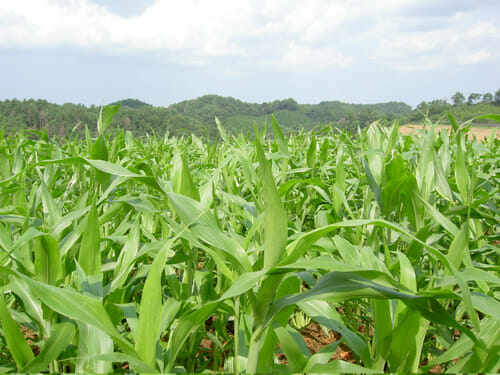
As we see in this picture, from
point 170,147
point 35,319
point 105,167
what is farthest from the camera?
point 170,147

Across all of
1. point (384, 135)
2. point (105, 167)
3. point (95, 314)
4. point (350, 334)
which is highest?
point (384, 135)

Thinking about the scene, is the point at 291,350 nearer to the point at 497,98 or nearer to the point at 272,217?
the point at 272,217

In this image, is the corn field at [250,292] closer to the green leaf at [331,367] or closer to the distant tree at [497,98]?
the green leaf at [331,367]

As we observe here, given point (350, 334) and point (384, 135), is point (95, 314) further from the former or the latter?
point (384, 135)

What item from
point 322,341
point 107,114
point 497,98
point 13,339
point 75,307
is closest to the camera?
point 75,307

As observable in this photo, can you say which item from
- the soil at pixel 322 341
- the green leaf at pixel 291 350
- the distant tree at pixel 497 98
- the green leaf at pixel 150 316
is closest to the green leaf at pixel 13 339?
the green leaf at pixel 150 316

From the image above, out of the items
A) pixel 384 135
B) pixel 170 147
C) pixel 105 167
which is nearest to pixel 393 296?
pixel 105 167

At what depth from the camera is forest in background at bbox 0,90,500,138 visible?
4.78 meters

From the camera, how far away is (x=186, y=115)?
107 ft

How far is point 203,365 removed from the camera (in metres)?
1.00

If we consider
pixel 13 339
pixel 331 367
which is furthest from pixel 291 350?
pixel 13 339

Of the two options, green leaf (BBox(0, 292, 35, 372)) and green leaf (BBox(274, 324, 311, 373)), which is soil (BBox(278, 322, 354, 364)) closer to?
green leaf (BBox(274, 324, 311, 373))

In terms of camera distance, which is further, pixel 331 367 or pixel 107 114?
pixel 107 114

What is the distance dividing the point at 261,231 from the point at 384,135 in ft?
3.82
